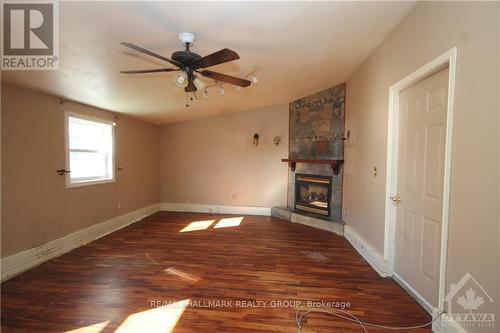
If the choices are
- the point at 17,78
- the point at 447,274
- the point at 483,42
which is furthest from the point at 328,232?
the point at 17,78

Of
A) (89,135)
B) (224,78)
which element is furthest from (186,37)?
(89,135)

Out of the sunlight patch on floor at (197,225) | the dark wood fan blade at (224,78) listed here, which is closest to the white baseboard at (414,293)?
the dark wood fan blade at (224,78)

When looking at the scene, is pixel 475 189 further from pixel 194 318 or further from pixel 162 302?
pixel 162 302

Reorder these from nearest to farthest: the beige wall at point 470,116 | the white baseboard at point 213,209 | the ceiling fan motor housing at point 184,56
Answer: the beige wall at point 470,116
the ceiling fan motor housing at point 184,56
the white baseboard at point 213,209

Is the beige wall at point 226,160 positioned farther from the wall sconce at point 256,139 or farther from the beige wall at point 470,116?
the beige wall at point 470,116

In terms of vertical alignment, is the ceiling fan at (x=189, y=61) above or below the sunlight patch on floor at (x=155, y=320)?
above

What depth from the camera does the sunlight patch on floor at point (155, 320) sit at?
1.82 m

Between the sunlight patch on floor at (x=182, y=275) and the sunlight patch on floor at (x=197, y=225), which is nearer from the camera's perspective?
the sunlight patch on floor at (x=182, y=275)

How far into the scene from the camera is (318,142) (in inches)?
189

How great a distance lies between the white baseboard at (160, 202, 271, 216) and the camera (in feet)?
18.3

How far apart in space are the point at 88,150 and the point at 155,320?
125 inches

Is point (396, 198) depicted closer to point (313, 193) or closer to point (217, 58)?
point (217, 58)

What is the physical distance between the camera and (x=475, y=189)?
1426 millimetres

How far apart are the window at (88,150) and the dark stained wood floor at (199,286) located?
1.13 meters
